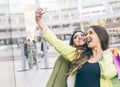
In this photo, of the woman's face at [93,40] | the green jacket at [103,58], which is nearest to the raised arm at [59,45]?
the green jacket at [103,58]

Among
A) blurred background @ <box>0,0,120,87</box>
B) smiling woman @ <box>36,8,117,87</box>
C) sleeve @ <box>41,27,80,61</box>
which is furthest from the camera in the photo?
blurred background @ <box>0,0,120,87</box>

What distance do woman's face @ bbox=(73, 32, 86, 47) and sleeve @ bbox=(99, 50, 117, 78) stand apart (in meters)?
0.20

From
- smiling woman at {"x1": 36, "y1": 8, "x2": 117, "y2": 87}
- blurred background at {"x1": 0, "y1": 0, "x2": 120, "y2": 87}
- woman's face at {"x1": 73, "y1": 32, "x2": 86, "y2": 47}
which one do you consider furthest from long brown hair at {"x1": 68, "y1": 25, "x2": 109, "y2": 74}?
blurred background at {"x1": 0, "y1": 0, "x2": 120, "y2": 87}

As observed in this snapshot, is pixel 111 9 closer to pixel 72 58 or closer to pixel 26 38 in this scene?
pixel 26 38

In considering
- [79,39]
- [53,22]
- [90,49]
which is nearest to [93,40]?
[90,49]

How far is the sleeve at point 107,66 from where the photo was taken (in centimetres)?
201

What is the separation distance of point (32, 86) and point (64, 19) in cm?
290

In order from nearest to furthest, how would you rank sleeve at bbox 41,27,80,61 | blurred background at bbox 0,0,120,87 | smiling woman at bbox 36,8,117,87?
smiling woman at bbox 36,8,117,87 < sleeve at bbox 41,27,80,61 < blurred background at bbox 0,0,120,87

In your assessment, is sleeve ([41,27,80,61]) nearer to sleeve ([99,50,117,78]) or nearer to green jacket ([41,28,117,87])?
green jacket ([41,28,117,87])

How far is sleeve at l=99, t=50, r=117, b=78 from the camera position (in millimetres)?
2014

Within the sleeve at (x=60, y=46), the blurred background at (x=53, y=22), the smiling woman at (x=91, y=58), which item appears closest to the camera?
the smiling woman at (x=91, y=58)

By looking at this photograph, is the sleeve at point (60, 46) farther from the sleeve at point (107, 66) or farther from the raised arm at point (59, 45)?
the sleeve at point (107, 66)

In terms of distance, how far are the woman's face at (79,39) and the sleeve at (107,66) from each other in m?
0.20

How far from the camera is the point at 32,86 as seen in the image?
604cm
